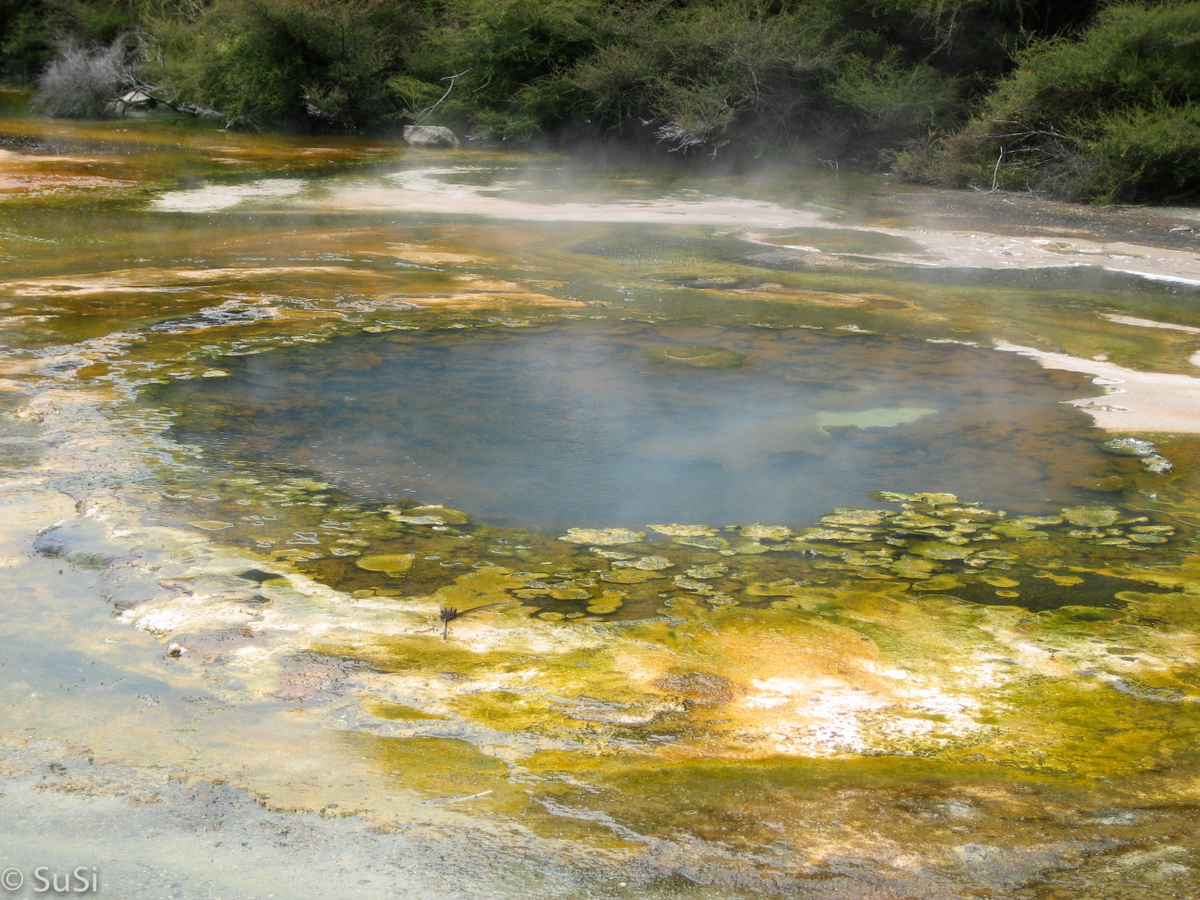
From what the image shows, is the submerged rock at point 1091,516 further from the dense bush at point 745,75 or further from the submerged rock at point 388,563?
the dense bush at point 745,75

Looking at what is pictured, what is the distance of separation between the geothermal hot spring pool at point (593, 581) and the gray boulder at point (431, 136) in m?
11.5

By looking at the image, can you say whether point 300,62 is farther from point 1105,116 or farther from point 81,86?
point 1105,116

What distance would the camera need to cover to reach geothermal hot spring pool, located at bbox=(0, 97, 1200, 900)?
216 cm

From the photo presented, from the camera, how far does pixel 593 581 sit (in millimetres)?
3545

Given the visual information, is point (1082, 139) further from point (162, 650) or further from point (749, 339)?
point (162, 650)

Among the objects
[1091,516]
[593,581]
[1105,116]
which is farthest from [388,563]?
[1105,116]

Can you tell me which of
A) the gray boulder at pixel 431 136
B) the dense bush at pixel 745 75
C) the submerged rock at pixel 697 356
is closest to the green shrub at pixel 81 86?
the dense bush at pixel 745 75

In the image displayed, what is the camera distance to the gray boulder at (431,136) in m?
18.9

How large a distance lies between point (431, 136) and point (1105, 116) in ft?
38.7

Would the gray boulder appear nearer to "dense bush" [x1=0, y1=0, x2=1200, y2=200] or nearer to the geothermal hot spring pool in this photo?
"dense bush" [x1=0, y1=0, x2=1200, y2=200]

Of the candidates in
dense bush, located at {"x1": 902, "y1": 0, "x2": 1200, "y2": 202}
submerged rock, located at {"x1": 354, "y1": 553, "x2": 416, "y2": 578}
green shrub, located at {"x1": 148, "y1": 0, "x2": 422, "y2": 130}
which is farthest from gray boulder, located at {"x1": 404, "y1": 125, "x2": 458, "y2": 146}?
submerged rock, located at {"x1": 354, "y1": 553, "x2": 416, "y2": 578}

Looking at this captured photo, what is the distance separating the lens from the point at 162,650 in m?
2.82

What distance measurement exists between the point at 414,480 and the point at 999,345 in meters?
4.13

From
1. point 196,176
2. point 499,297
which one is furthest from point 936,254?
point 196,176
